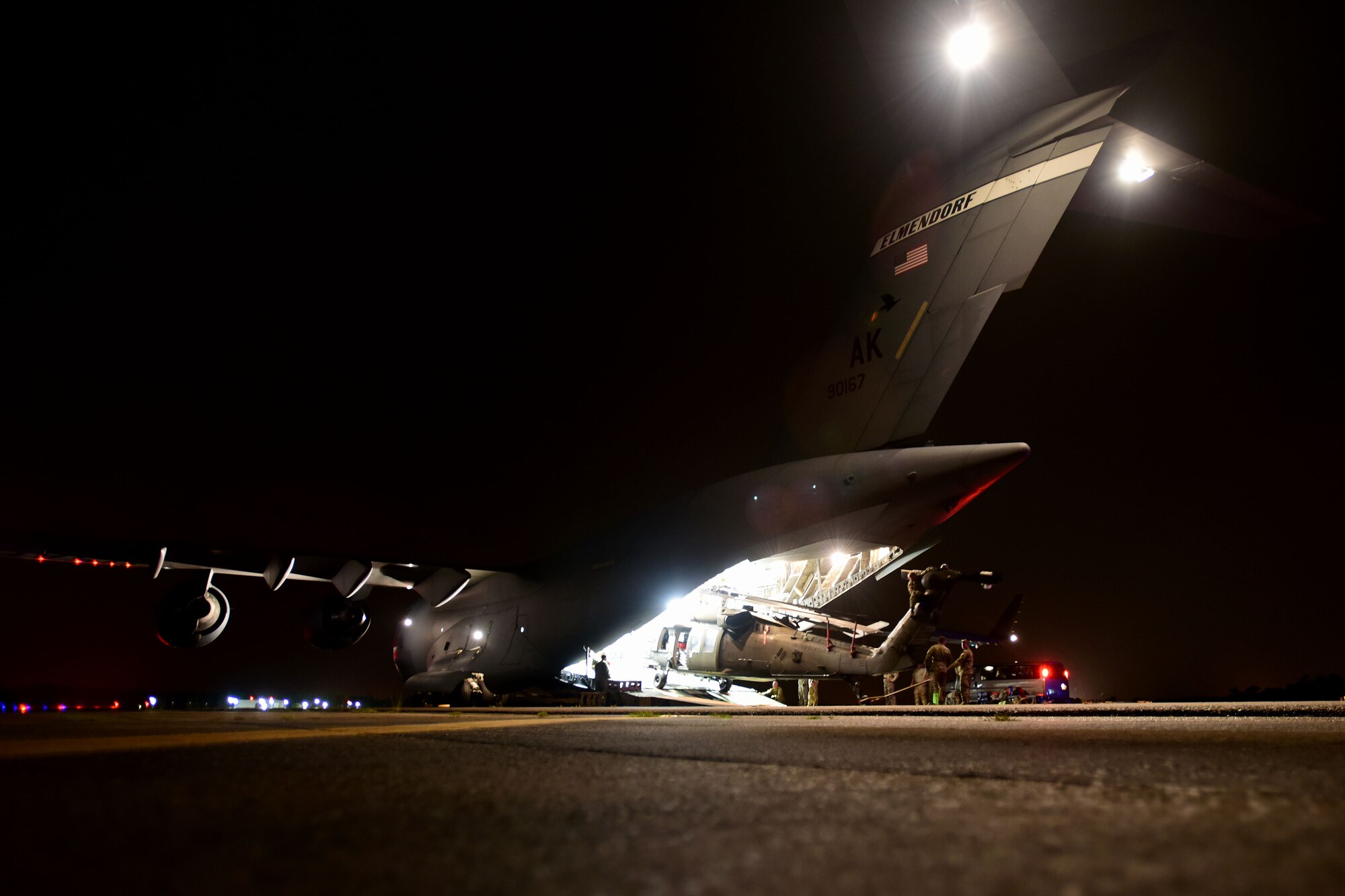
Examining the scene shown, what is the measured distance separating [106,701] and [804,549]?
3306 cm

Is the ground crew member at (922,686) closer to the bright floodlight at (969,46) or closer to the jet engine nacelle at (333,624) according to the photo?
the bright floodlight at (969,46)

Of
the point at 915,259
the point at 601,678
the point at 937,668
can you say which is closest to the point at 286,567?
the point at 601,678

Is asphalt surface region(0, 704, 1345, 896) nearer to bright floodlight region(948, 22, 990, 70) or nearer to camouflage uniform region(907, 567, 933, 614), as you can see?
bright floodlight region(948, 22, 990, 70)

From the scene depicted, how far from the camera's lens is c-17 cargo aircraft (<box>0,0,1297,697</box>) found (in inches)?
372

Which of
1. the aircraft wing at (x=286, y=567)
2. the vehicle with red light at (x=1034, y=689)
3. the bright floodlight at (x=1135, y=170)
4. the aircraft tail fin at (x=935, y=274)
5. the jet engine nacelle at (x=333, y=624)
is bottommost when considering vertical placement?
the vehicle with red light at (x=1034, y=689)

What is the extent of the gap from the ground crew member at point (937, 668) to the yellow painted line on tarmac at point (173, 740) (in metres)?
9.17

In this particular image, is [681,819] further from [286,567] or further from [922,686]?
[286,567]

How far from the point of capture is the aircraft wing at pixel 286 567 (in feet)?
43.7

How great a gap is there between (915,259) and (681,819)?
414 inches

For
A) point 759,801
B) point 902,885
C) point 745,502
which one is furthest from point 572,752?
point 745,502

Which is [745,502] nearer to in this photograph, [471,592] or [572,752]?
[471,592]

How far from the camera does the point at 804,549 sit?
38.7 ft

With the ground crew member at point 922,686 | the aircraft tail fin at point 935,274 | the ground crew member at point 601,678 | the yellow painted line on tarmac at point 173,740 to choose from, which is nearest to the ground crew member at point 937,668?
the ground crew member at point 922,686

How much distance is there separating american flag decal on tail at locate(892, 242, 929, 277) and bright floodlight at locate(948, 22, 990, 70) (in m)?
2.22
